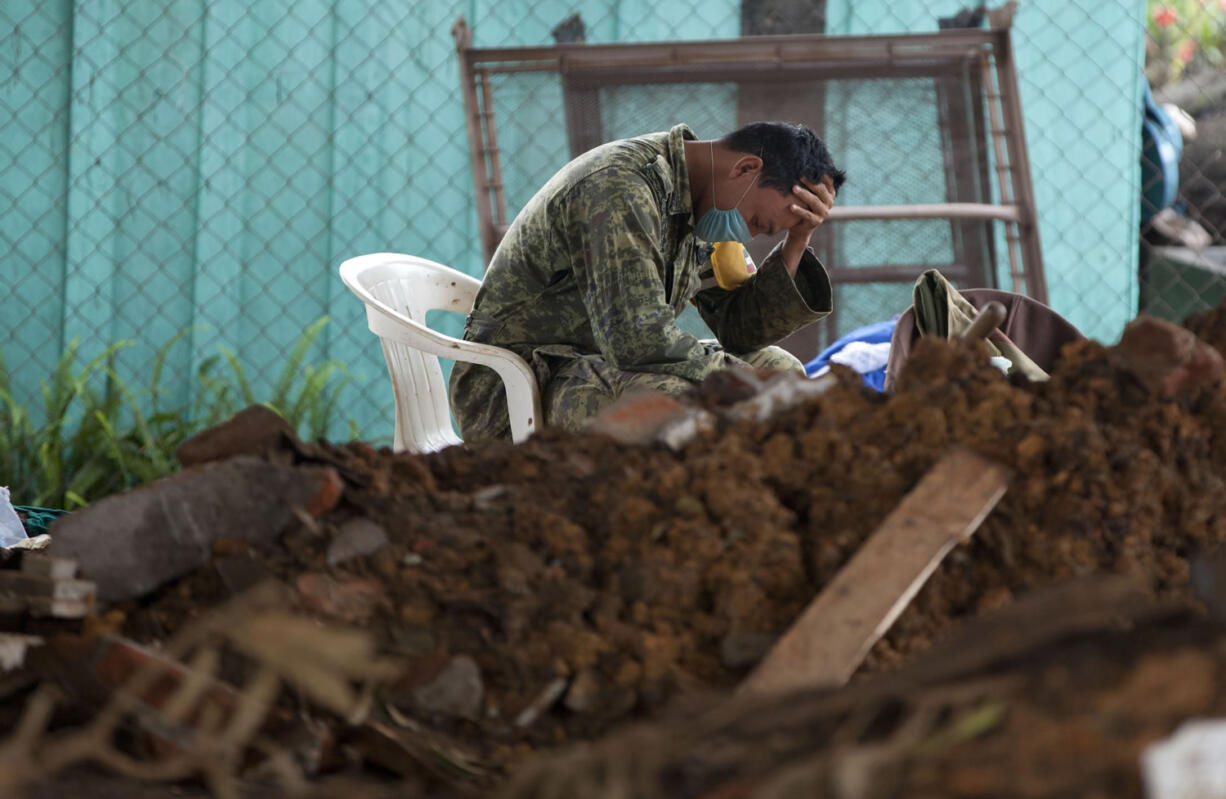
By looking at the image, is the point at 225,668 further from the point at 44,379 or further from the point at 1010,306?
the point at 44,379

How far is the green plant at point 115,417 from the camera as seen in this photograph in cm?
377

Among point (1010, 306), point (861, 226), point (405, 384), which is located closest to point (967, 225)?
point (861, 226)

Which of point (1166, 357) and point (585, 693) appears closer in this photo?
point (585, 693)

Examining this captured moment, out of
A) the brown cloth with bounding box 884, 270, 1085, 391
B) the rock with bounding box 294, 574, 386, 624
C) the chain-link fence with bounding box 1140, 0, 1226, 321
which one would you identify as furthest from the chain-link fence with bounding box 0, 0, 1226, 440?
the rock with bounding box 294, 574, 386, 624

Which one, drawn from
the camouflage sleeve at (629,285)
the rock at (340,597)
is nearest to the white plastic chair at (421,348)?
the camouflage sleeve at (629,285)

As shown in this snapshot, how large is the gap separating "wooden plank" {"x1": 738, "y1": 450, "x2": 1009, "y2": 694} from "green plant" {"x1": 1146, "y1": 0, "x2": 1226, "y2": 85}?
4.36 m

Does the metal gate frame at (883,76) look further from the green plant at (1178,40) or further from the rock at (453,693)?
the rock at (453,693)

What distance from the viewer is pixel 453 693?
3.84 feet

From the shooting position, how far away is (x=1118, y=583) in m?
0.85

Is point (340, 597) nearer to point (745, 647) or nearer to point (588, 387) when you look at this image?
point (745, 647)

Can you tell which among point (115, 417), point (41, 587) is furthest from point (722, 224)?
point (115, 417)

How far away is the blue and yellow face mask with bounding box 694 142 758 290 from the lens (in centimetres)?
269

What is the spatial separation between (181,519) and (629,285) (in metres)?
1.31

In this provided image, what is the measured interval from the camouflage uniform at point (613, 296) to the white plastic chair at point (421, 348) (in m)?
0.08
